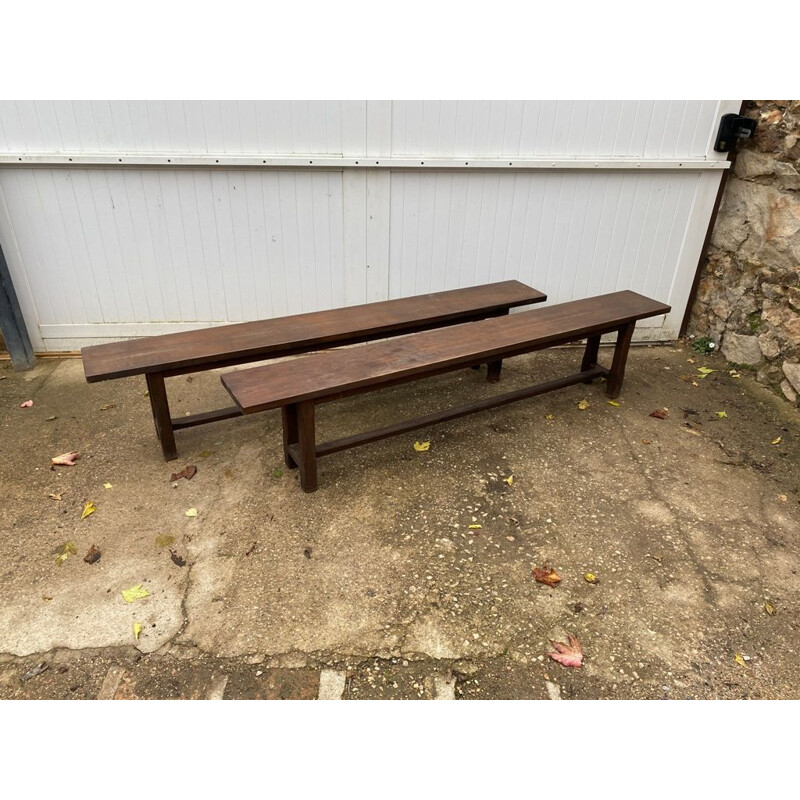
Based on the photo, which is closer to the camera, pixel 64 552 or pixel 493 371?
pixel 64 552

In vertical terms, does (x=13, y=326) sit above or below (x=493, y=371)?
above

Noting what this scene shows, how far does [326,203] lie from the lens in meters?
4.12

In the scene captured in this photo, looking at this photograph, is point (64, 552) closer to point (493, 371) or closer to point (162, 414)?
point (162, 414)

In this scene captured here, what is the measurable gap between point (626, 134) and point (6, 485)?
14.9ft

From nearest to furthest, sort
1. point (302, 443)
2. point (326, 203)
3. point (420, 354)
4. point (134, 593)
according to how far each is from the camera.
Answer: point (134, 593), point (302, 443), point (420, 354), point (326, 203)

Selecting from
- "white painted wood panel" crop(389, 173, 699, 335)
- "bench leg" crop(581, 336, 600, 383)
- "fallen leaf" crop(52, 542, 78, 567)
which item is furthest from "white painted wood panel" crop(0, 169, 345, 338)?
"fallen leaf" crop(52, 542, 78, 567)

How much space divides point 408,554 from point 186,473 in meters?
1.36

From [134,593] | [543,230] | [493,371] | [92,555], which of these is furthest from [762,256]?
[92,555]

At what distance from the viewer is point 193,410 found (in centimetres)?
375

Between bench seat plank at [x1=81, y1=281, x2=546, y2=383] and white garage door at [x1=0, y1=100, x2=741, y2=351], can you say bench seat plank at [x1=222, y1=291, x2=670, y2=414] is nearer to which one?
bench seat plank at [x1=81, y1=281, x2=546, y2=383]

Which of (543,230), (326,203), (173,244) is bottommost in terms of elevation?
(173,244)

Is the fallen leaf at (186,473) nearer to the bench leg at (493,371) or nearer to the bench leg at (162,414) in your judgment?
the bench leg at (162,414)

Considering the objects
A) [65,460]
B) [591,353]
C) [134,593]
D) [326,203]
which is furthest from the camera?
[326,203]
